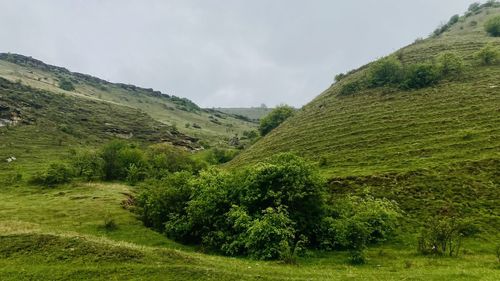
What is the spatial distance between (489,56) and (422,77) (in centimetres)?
1811

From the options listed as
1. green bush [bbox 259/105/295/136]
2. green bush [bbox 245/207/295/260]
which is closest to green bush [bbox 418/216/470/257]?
green bush [bbox 245/207/295/260]

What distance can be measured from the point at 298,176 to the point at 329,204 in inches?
298

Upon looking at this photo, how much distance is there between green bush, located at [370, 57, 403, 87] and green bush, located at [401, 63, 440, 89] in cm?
454

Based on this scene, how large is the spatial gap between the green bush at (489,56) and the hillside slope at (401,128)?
2.41 meters

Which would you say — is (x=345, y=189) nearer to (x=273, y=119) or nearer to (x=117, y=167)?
(x=117, y=167)

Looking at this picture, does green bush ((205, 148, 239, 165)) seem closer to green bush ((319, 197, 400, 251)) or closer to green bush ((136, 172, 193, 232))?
green bush ((136, 172, 193, 232))

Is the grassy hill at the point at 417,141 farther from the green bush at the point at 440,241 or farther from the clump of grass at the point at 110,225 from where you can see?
the clump of grass at the point at 110,225

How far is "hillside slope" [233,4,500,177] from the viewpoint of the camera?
6612cm

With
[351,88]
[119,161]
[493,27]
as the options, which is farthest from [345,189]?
[493,27]

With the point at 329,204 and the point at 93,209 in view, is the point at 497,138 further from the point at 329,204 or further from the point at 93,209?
the point at 93,209

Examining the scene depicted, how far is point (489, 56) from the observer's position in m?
108

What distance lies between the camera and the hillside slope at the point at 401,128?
66.1 m

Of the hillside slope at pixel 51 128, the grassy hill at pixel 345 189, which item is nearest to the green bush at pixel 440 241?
the grassy hill at pixel 345 189

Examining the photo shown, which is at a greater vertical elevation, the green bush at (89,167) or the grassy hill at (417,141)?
the grassy hill at (417,141)
